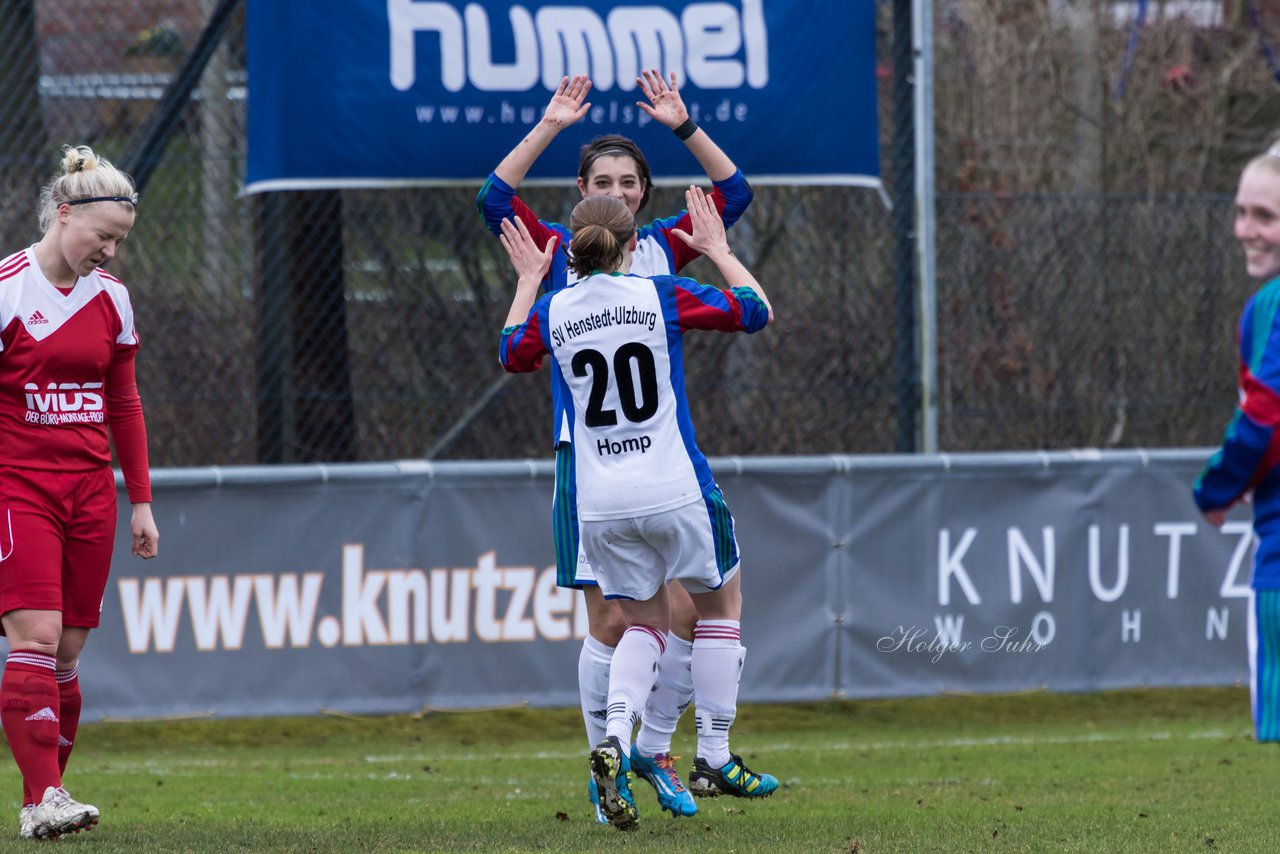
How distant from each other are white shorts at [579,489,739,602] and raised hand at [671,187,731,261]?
812 millimetres

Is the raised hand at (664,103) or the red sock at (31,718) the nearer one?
the red sock at (31,718)

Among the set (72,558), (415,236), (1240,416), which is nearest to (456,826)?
(72,558)

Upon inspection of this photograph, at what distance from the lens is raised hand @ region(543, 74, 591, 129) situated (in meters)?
6.03

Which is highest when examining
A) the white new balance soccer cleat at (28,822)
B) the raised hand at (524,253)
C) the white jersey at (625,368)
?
the raised hand at (524,253)

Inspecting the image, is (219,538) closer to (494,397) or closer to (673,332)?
(494,397)

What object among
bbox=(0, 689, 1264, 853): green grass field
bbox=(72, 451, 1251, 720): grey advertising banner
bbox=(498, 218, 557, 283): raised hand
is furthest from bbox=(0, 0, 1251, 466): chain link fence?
bbox=(498, 218, 557, 283): raised hand

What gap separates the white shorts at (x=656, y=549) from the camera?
5398 millimetres

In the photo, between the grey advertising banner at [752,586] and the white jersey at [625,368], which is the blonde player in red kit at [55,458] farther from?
the grey advertising banner at [752,586]

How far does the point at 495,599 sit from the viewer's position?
8.91 metres

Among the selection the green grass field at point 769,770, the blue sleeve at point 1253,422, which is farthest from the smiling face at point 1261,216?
the green grass field at point 769,770

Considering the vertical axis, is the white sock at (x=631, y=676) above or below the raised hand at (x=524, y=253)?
below

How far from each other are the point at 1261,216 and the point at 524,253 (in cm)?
252

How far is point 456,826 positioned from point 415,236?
537cm

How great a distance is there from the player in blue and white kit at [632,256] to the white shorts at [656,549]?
0.30 meters
